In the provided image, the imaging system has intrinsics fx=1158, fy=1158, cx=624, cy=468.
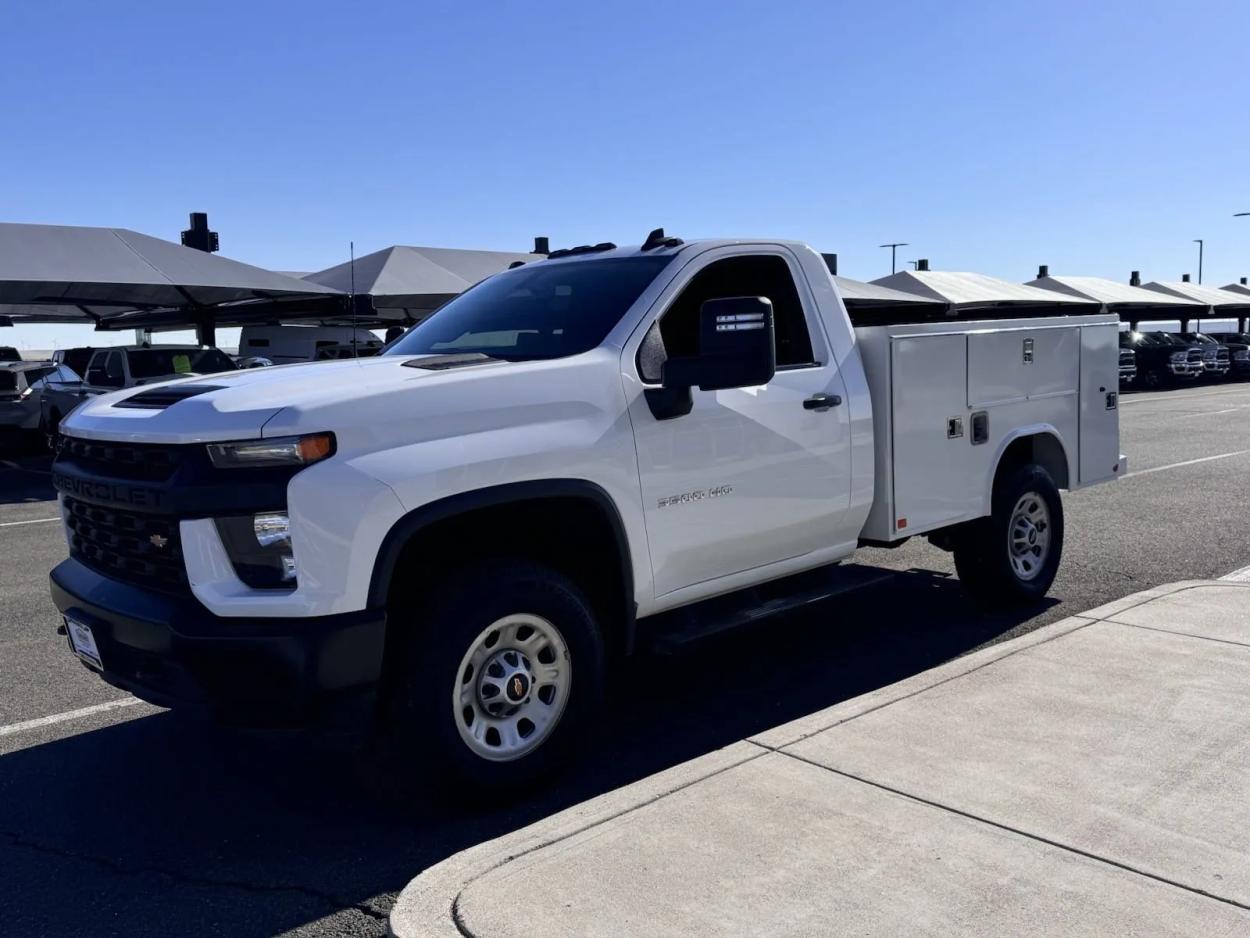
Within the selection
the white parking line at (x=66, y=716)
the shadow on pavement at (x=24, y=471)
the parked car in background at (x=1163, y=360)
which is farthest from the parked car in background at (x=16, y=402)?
the parked car in background at (x=1163, y=360)

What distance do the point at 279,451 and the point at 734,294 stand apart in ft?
7.96

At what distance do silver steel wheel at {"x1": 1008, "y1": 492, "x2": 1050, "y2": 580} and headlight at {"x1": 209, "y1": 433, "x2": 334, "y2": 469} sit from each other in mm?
4288

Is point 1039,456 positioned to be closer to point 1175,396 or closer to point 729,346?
point 729,346

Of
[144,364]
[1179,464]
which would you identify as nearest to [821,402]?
[1179,464]

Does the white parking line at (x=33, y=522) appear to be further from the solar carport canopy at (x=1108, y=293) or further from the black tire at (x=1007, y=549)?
the solar carport canopy at (x=1108, y=293)

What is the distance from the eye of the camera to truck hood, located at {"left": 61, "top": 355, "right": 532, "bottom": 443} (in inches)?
144

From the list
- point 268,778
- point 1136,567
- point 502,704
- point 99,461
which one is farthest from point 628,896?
point 1136,567

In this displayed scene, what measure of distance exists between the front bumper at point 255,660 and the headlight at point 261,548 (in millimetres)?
129

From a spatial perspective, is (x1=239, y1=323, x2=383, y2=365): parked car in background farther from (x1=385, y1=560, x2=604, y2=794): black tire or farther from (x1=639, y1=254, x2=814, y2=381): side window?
(x1=385, y1=560, x2=604, y2=794): black tire

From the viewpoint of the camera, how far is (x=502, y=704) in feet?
13.4

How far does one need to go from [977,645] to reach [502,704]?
308 centimetres

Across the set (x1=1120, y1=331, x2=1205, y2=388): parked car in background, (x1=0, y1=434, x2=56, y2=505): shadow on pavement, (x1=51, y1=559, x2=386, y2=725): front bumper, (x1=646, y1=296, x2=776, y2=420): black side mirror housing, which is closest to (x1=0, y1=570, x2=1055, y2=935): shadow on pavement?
(x1=51, y1=559, x2=386, y2=725): front bumper

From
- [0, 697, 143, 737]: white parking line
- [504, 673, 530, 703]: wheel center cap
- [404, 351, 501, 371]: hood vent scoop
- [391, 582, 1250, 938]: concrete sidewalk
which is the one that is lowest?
[0, 697, 143, 737]: white parking line

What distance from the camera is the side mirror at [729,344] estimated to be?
4320mm
